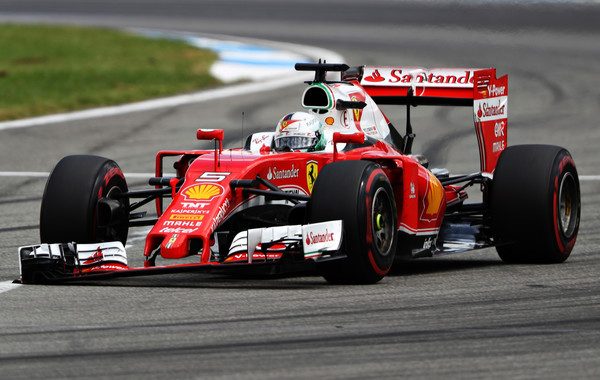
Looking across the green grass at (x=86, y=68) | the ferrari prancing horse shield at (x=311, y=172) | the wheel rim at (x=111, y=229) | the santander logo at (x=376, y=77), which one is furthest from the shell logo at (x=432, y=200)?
the green grass at (x=86, y=68)

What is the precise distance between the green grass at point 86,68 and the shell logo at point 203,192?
39.9 feet

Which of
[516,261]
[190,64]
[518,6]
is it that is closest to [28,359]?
[516,261]

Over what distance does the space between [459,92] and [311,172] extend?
7.62ft

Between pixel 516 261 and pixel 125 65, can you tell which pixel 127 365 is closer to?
pixel 516 261

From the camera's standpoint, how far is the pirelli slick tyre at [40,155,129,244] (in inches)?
405

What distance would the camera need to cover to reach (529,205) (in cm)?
1108

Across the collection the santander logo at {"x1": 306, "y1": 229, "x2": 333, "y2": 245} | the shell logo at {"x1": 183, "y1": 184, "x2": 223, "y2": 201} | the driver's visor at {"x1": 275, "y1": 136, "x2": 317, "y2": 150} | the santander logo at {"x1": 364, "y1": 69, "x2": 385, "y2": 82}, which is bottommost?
the santander logo at {"x1": 306, "y1": 229, "x2": 333, "y2": 245}

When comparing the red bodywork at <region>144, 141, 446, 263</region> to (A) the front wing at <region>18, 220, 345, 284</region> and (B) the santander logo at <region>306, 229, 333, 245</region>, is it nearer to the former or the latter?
(A) the front wing at <region>18, 220, 345, 284</region>

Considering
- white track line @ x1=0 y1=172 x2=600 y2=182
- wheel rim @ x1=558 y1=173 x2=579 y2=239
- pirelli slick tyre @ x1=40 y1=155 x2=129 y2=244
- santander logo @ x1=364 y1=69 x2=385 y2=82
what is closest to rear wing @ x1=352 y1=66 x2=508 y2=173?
santander logo @ x1=364 y1=69 x2=385 y2=82

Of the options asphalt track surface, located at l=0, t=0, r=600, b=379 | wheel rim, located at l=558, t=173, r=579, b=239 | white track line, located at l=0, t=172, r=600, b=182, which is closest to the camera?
asphalt track surface, located at l=0, t=0, r=600, b=379

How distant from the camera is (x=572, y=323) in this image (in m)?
8.38

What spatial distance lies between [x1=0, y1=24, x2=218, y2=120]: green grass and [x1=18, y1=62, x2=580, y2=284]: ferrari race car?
37.0ft

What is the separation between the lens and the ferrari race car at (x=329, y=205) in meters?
9.62

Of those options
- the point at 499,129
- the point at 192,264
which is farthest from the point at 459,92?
the point at 192,264
